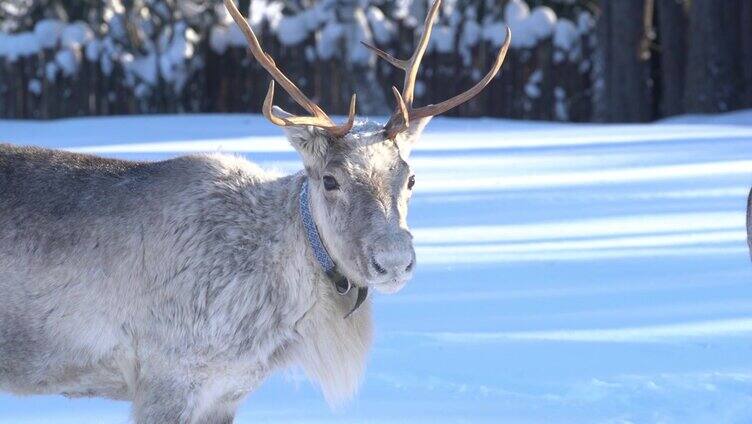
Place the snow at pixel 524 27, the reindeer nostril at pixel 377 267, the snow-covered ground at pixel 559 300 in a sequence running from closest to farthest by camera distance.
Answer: the reindeer nostril at pixel 377 267 < the snow-covered ground at pixel 559 300 < the snow at pixel 524 27

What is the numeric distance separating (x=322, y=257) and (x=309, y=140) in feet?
1.48

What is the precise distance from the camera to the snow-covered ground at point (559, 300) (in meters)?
5.67

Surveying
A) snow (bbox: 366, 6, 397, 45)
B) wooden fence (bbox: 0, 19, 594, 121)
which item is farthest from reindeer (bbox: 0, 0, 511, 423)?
snow (bbox: 366, 6, 397, 45)

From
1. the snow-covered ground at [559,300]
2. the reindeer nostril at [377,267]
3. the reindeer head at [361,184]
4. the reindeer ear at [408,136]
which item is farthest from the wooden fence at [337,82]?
the reindeer nostril at [377,267]

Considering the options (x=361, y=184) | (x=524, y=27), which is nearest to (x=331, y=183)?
(x=361, y=184)

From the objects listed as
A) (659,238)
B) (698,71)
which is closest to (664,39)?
(698,71)

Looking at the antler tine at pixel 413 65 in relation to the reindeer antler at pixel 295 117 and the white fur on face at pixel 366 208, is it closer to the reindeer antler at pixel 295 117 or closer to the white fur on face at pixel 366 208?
the white fur on face at pixel 366 208

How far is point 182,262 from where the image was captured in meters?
4.94

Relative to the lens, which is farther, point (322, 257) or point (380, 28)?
point (380, 28)

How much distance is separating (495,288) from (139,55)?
14124 millimetres

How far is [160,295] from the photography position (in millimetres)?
4895

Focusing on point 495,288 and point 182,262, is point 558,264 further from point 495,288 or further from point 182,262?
point 182,262

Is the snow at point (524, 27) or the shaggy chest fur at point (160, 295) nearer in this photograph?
the shaggy chest fur at point (160, 295)

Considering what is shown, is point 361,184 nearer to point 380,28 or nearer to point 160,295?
point 160,295
